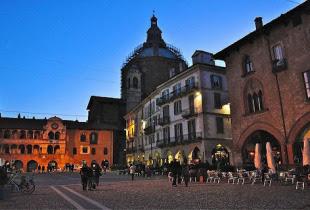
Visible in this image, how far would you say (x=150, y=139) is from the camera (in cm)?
5141

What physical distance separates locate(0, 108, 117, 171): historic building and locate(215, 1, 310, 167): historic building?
47.9 m

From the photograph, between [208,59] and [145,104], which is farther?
[145,104]

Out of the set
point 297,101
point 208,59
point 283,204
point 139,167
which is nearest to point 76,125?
point 139,167

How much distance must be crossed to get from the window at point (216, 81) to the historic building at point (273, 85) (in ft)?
34.3

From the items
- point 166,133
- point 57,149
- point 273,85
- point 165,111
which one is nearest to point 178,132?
point 166,133

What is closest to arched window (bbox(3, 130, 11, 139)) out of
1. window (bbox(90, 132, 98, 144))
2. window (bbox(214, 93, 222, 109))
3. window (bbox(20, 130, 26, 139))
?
window (bbox(20, 130, 26, 139))

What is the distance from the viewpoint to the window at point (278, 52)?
22.8 metres

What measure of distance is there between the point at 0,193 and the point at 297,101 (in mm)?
18689

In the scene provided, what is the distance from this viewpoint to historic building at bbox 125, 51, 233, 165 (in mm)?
37250

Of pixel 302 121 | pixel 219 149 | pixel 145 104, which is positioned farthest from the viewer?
pixel 145 104

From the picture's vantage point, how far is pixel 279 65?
2245 cm

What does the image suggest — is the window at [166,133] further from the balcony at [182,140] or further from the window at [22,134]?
the window at [22,134]

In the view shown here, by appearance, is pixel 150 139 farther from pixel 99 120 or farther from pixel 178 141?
pixel 99 120

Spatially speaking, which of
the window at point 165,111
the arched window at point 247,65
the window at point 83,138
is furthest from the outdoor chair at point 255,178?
the window at point 83,138
